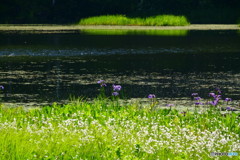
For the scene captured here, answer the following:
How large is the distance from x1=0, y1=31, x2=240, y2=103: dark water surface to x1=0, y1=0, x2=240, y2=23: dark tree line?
3106 centimetres

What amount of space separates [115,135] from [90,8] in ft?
201

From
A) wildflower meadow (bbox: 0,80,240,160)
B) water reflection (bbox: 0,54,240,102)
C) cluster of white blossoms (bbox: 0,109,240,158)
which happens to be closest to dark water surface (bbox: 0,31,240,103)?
water reflection (bbox: 0,54,240,102)

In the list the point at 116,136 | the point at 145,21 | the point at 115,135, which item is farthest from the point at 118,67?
the point at 145,21

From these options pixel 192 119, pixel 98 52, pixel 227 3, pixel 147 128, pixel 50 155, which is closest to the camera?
pixel 50 155

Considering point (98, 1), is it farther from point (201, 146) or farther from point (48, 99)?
point (201, 146)

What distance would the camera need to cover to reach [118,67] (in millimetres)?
23547

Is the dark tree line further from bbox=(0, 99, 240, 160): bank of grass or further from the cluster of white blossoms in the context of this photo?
the cluster of white blossoms

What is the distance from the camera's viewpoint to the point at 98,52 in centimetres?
3056

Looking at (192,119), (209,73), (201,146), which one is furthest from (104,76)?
(201,146)

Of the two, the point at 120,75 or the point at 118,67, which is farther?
the point at 118,67

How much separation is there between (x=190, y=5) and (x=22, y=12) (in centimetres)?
1827

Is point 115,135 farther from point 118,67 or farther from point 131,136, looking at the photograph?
point 118,67

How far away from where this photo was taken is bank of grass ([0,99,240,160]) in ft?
29.4

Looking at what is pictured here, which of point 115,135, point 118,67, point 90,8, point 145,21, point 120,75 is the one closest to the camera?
point 115,135
